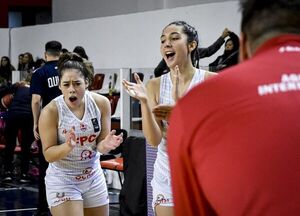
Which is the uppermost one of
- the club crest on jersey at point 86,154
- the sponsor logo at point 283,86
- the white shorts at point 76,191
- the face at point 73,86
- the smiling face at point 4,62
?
the smiling face at point 4,62

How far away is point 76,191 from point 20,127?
6137 millimetres

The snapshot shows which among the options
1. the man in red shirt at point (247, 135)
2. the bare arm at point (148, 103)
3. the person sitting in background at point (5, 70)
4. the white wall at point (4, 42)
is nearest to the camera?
the man in red shirt at point (247, 135)

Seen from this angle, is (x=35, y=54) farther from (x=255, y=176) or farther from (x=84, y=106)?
(x=255, y=176)

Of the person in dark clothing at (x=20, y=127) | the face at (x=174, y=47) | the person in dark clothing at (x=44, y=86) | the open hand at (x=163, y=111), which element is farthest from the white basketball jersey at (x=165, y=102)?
the person in dark clothing at (x=20, y=127)

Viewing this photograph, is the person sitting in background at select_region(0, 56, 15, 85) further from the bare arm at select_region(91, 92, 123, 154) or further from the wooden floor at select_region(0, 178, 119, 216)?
the bare arm at select_region(91, 92, 123, 154)

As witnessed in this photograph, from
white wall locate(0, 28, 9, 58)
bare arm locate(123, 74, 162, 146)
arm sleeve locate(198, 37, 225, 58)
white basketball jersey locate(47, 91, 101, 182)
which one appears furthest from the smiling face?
bare arm locate(123, 74, 162, 146)

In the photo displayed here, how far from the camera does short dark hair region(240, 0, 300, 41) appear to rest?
1498 millimetres

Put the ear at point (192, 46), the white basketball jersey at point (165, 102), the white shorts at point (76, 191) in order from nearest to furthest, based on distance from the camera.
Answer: the white basketball jersey at point (165, 102) < the ear at point (192, 46) < the white shorts at point (76, 191)

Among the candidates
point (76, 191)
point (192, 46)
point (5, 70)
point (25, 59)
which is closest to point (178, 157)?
point (192, 46)

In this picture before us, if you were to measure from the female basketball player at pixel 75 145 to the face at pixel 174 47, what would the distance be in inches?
24.1

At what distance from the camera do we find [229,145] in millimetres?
1445

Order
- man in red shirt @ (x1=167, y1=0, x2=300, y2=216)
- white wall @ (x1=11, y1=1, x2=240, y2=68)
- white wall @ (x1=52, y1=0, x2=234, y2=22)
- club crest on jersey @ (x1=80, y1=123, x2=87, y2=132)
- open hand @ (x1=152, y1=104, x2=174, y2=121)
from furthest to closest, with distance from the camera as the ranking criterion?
white wall @ (x1=52, y1=0, x2=234, y2=22) → white wall @ (x1=11, y1=1, x2=240, y2=68) → club crest on jersey @ (x1=80, y1=123, x2=87, y2=132) → open hand @ (x1=152, y1=104, x2=174, y2=121) → man in red shirt @ (x1=167, y1=0, x2=300, y2=216)

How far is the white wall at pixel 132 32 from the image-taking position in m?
11.1

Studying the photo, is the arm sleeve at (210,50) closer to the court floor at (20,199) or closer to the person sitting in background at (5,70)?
the court floor at (20,199)
